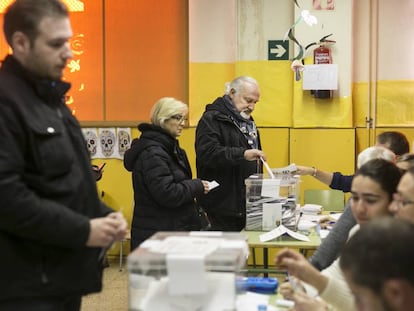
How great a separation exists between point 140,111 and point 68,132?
412 cm

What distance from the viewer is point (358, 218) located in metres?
2.34

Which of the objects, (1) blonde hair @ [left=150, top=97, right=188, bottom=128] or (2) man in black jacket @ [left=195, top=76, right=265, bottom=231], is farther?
(2) man in black jacket @ [left=195, top=76, right=265, bottom=231]

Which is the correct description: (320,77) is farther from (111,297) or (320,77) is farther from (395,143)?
(111,297)

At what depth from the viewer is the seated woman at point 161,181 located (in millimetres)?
3408

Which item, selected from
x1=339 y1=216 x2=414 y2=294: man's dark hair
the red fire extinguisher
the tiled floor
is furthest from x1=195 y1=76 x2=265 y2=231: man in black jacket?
x1=339 y1=216 x2=414 y2=294: man's dark hair

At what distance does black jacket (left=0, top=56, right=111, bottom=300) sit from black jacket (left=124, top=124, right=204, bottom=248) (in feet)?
5.23

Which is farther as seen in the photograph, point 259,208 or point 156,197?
point 259,208

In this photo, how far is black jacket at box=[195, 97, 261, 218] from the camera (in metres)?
4.05

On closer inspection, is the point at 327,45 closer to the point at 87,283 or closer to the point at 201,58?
the point at 201,58

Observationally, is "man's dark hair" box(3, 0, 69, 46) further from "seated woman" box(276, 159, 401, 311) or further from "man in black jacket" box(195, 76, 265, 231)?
"man in black jacket" box(195, 76, 265, 231)

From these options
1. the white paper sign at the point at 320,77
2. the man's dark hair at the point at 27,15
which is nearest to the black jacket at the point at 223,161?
the white paper sign at the point at 320,77

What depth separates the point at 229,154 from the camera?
399cm

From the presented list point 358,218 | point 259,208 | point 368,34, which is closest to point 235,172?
point 259,208

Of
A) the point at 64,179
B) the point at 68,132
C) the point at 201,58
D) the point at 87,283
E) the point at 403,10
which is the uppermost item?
the point at 403,10
